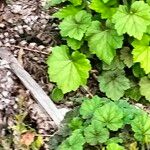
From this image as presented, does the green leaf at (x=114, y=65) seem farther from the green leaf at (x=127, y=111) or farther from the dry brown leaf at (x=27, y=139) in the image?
the dry brown leaf at (x=27, y=139)

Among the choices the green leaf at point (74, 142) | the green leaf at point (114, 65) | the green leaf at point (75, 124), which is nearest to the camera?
the green leaf at point (74, 142)

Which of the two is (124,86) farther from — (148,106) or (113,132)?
(113,132)

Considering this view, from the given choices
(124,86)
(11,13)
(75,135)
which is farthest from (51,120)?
(11,13)

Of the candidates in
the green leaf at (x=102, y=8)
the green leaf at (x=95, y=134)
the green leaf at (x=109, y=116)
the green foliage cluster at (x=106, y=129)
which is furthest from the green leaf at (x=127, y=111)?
the green leaf at (x=102, y=8)

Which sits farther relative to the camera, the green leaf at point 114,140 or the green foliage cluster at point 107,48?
the green foliage cluster at point 107,48

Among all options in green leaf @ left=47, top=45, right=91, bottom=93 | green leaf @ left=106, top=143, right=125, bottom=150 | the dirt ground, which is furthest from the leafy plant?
the dirt ground

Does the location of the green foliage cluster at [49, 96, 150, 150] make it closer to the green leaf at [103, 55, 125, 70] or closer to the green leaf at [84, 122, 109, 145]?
the green leaf at [84, 122, 109, 145]
